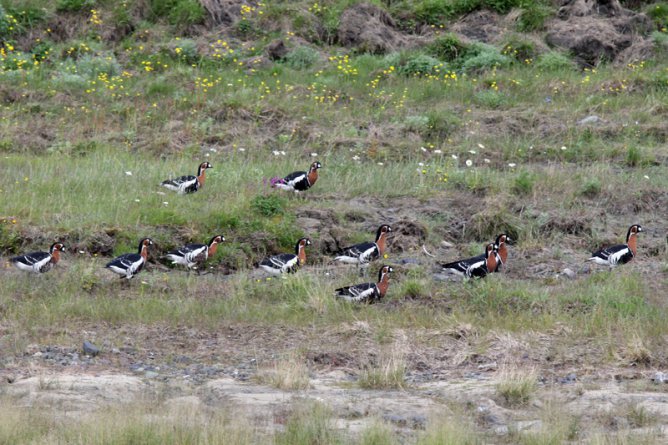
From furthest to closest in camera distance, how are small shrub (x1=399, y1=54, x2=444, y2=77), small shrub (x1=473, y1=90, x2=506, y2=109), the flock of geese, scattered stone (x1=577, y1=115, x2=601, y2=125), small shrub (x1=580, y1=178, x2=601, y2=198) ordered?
1. small shrub (x1=399, y1=54, x2=444, y2=77)
2. small shrub (x1=473, y1=90, x2=506, y2=109)
3. scattered stone (x1=577, y1=115, x2=601, y2=125)
4. small shrub (x1=580, y1=178, x2=601, y2=198)
5. the flock of geese

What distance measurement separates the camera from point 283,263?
51.9ft

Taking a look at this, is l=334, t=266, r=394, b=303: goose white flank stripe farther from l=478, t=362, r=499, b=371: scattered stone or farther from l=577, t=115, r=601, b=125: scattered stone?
l=577, t=115, r=601, b=125: scattered stone

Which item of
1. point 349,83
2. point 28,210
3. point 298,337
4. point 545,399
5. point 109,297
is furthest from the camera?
point 349,83

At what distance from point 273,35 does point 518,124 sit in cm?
747

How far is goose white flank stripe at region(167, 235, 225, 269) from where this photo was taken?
53.1 feet

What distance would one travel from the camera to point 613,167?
2134 centimetres

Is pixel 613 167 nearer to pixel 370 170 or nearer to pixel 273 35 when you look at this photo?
pixel 370 170

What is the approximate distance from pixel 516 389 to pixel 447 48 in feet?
56.8

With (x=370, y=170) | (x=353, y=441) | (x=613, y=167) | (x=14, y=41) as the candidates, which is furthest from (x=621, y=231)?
(x=14, y=41)

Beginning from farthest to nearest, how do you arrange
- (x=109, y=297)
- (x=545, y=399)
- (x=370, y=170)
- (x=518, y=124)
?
(x=518, y=124)
(x=370, y=170)
(x=109, y=297)
(x=545, y=399)

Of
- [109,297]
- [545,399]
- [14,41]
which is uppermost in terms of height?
[545,399]

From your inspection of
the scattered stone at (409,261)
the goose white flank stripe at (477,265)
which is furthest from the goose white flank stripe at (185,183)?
the goose white flank stripe at (477,265)

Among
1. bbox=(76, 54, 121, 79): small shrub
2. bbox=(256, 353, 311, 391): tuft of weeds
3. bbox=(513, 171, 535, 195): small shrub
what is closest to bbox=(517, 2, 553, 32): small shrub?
bbox=(513, 171, 535, 195): small shrub

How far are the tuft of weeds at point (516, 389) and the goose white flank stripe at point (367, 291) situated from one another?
3547mm
